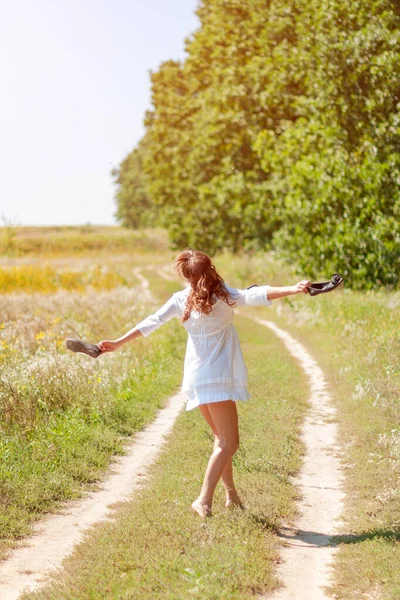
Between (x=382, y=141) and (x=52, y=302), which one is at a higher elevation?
(x=382, y=141)

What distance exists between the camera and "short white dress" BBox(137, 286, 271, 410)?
6.79 m

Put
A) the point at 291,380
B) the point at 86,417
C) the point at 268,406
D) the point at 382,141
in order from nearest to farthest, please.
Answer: the point at 86,417 → the point at 268,406 → the point at 291,380 → the point at 382,141

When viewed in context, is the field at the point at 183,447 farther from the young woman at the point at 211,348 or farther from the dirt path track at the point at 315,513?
the young woman at the point at 211,348

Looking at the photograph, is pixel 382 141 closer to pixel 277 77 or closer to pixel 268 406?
pixel 277 77

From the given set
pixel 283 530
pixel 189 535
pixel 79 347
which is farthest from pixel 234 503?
pixel 79 347

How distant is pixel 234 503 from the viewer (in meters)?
7.15

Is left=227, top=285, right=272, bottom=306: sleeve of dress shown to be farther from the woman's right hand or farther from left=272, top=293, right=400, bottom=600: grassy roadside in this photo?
left=272, top=293, right=400, bottom=600: grassy roadside

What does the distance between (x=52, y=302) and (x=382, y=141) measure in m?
9.37

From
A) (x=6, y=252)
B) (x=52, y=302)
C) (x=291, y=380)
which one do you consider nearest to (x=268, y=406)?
(x=291, y=380)

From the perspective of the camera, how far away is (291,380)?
1366 cm

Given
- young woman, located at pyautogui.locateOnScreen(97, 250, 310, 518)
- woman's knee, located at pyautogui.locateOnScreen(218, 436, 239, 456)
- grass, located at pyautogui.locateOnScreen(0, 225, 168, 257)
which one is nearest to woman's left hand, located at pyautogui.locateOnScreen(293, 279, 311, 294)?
young woman, located at pyautogui.locateOnScreen(97, 250, 310, 518)

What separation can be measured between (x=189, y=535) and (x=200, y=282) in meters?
2.07

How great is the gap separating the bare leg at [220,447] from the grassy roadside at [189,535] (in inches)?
7.3

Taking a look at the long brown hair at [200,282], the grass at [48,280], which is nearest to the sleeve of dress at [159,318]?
the long brown hair at [200,282]
